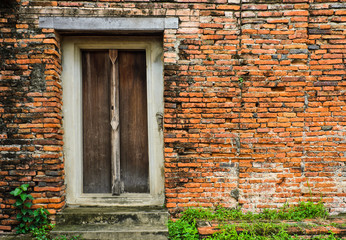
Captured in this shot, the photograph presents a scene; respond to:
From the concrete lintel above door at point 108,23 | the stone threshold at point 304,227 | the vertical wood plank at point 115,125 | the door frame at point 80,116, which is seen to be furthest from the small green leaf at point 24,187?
the stone threshold at point 304,227

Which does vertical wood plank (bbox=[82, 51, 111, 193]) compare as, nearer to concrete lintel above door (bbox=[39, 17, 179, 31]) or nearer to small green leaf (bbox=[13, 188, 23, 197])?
concrete lintel above door (bbox=[39, 17, 179, 31])

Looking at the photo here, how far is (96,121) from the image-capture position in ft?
13.5

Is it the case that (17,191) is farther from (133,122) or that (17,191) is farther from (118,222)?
(133,122)

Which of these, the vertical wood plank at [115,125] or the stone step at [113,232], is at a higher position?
the vertical wood plank at [115,125]

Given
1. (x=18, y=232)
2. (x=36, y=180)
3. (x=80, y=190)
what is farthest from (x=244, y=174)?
(x=18, y=232)

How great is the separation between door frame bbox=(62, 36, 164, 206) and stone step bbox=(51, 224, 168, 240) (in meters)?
0.49

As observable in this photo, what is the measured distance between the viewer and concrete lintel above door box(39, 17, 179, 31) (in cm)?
370

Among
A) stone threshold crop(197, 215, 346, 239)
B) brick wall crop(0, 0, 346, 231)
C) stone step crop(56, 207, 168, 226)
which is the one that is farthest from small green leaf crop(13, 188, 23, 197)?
stone threshold crop(197, 215, 346, 239)

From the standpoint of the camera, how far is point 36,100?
368 cm

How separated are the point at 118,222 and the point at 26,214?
1.41 m

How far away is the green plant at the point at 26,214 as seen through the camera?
138 inches

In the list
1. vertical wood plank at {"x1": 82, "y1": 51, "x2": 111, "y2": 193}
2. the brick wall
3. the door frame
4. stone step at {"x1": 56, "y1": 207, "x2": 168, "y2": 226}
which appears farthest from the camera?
vertical wood plank at {"x1": 82, "y1": 51, "x2": 111, "y2": 193}

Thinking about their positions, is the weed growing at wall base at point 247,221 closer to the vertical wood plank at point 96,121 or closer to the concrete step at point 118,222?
the concrete step at point 118,222

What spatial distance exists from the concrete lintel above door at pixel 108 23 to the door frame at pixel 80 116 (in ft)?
0.89
